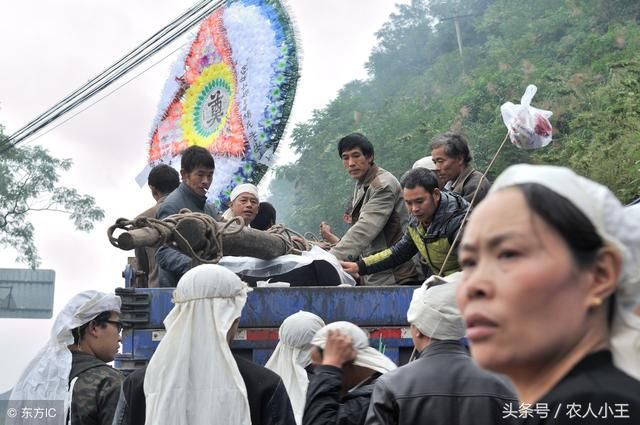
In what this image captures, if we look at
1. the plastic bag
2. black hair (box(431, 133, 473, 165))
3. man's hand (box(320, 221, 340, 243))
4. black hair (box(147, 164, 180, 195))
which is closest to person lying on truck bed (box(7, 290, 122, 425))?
the plastic bag

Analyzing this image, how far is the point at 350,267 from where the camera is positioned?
6.73 metres

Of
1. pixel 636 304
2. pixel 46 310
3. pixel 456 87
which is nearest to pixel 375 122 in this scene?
pixel 456 87

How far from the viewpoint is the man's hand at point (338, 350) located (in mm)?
3992

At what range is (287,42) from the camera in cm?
959

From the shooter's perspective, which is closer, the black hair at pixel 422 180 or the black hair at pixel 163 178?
the black hair at pixel 422 180

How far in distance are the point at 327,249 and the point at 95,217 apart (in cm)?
2839

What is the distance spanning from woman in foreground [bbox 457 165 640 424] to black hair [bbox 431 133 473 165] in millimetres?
4753

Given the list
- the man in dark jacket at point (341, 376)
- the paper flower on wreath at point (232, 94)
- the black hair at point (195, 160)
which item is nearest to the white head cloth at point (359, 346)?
the man in dark jacket at point (341, 376)

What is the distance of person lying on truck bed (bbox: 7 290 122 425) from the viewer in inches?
189

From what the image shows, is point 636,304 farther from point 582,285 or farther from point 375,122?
point 375,122

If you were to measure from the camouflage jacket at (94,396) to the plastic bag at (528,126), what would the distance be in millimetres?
2207

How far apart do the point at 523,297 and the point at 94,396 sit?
3.28m

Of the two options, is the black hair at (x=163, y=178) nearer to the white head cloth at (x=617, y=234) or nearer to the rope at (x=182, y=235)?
the rope at (x=182, y=235)

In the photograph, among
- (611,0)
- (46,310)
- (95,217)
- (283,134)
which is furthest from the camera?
(611,0)
